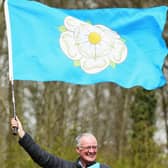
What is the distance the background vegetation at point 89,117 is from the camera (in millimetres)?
17547

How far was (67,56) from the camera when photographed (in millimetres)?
9852

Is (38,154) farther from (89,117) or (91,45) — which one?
(89,117)

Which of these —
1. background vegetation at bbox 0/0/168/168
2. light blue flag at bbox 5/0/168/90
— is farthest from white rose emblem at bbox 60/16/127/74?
background vegetation at bbox 0/0/168/168

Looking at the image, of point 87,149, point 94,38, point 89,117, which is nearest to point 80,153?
point 87,149

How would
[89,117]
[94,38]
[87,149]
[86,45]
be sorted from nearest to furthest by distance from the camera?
[87,149], [86,45], [94,38], [89,117]

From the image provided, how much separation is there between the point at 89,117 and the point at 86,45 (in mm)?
12883

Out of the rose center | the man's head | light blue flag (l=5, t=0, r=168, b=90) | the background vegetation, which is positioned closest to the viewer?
the man's head

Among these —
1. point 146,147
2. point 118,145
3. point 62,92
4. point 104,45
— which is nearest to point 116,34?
point 104,45

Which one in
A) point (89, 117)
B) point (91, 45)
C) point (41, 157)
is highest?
point (91, 45)

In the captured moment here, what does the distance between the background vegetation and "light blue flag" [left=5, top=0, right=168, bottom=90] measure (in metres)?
6.57

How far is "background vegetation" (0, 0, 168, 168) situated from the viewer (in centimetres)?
1755

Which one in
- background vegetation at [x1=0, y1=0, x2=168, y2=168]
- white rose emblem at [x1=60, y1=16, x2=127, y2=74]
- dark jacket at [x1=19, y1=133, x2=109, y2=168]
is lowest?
background vegetation at [x1=0, y1=0, x2=168, y2=168]

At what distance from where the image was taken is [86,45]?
9961 mm

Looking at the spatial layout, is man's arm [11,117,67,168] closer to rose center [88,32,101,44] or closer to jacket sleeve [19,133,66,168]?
jacket sleeve [19,133,66,168]
